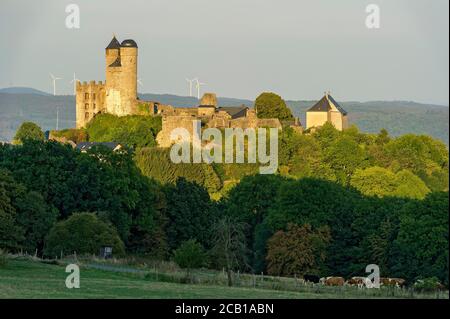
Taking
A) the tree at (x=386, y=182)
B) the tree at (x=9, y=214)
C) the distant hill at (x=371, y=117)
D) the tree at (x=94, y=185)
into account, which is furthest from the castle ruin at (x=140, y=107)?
the tree at (x=9, y=214)

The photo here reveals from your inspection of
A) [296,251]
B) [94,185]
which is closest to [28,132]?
[94,185]

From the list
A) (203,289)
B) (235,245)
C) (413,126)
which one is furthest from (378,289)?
(413,126)

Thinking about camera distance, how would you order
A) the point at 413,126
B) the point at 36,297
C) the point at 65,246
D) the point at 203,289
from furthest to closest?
the point at 413,126, the point at 65,246, the point at 203,289, the point at 36,297

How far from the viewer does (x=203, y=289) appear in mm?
39656

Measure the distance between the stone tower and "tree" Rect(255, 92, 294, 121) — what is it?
411 inches

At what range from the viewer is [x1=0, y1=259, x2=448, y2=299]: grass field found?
36188mm

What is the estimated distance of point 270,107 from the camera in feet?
424

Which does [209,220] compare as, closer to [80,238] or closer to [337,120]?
[80,238]

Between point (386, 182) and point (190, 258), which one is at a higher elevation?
point (386, 182)

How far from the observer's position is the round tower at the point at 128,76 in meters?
130

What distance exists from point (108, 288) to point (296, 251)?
103ft

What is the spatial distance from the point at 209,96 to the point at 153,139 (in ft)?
37.7

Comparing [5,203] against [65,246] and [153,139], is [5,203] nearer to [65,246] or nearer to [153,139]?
[65,246]

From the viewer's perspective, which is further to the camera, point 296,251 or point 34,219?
point 296,251
